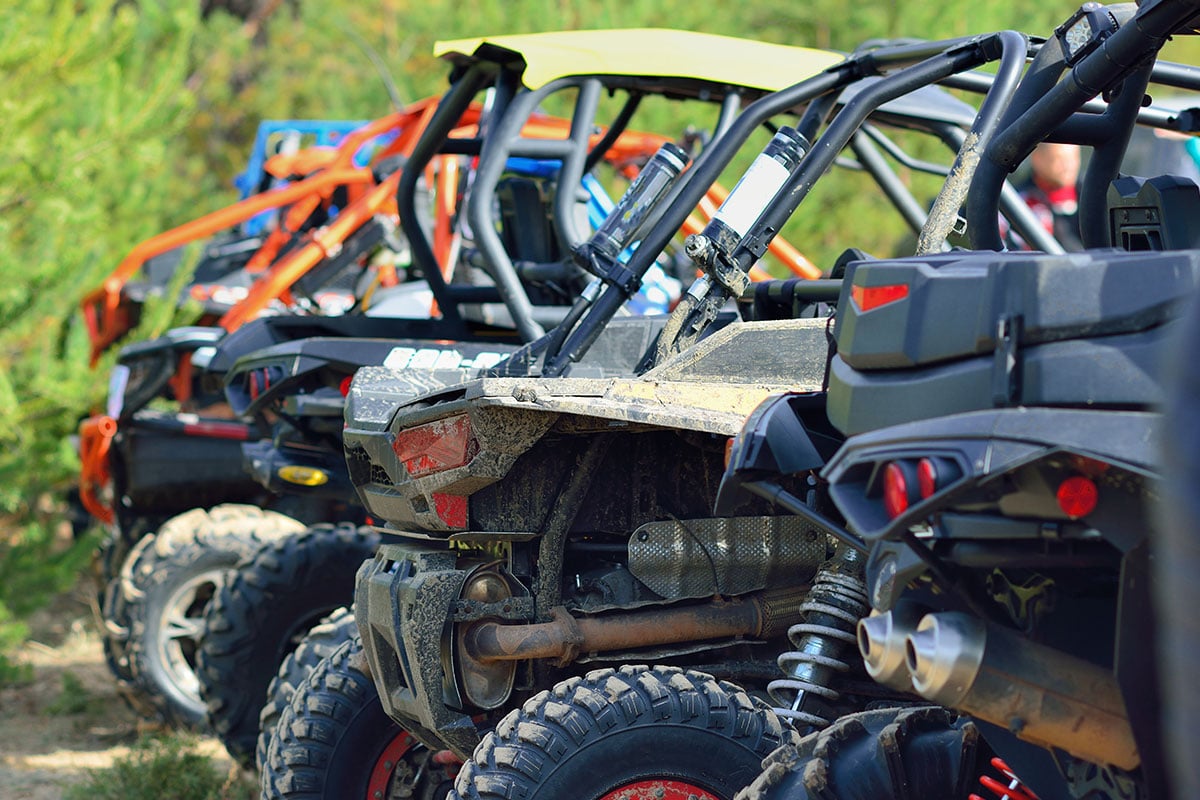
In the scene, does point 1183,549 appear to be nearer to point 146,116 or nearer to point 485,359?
point 485,359

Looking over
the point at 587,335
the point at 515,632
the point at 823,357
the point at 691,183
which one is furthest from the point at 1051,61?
the point at 515,632

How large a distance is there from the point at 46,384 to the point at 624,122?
3.10 meters

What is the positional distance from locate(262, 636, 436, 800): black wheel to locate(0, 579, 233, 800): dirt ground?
202 centimetres

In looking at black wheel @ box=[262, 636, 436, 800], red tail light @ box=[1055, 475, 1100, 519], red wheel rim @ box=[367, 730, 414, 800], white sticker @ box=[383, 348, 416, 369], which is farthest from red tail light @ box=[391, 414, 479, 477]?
red tail light @ box=[1055, 475, 1100, 519]

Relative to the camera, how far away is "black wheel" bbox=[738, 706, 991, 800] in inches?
95.0

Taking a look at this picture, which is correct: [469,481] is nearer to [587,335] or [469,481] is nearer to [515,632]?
[515,632]

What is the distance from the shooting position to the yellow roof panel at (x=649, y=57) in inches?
205

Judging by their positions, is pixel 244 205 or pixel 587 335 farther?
pixel 244 205

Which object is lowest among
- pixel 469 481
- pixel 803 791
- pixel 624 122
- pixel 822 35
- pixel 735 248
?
pixel 803 791

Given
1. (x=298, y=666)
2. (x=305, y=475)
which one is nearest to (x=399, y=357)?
(x=305, y=475)

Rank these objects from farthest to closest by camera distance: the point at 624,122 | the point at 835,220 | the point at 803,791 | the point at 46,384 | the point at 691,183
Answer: the point at 835,220 < the point at 46,384 < the point at 624,122 < the point at 691,183 < the point at 803,791

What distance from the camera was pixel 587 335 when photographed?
376cm

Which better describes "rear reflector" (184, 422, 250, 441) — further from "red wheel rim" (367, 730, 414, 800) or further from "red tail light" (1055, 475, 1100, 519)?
"red tail light" (1055, 475, 1100, 519)

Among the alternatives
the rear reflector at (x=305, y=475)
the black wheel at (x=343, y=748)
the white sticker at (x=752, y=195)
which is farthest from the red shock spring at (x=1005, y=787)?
the rear reflector at (x=305, y=475)
